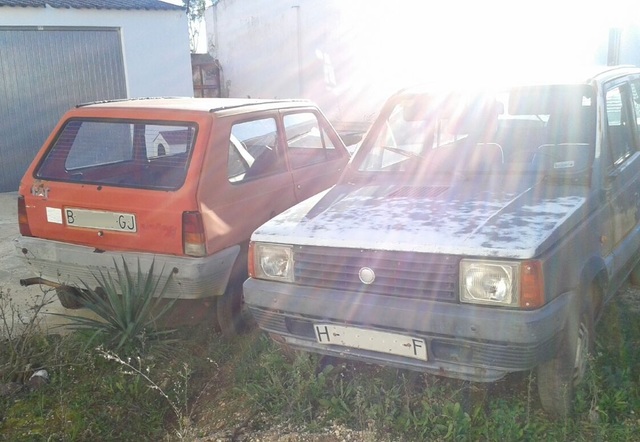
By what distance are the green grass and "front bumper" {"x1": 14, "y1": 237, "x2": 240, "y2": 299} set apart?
0.45 meters

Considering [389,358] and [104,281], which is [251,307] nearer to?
[389,358]

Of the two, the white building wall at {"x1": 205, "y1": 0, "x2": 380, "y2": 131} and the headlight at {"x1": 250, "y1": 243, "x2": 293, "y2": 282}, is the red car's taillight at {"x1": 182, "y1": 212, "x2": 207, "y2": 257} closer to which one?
the headlight at {"x1": 250, "y1": 243, "x2": 293, "y2": 282}

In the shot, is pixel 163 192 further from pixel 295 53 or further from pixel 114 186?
pixel 295 53

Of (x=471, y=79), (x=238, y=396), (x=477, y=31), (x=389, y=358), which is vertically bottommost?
(x=238, y=396)

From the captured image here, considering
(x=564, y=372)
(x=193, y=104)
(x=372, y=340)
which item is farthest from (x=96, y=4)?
(x=564, y=372)

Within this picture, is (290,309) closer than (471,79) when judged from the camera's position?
Yes

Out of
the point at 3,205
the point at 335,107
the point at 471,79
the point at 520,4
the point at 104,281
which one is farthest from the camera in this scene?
the point at 335,107

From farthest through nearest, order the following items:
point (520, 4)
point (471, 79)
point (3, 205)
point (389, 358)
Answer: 1. point (520, 4)
2. point (3, 205)
3. point (471, 79)
4. point (389, 358)

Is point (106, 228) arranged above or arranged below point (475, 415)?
above

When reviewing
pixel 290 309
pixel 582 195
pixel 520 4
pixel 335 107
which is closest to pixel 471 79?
pixel 582 195

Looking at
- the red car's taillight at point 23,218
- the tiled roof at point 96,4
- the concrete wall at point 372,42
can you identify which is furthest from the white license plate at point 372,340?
the concrete wall at point 372,42

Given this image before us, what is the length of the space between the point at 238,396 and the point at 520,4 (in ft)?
50.4

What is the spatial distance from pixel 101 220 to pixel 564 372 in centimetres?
303

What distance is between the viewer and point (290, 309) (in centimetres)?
340
